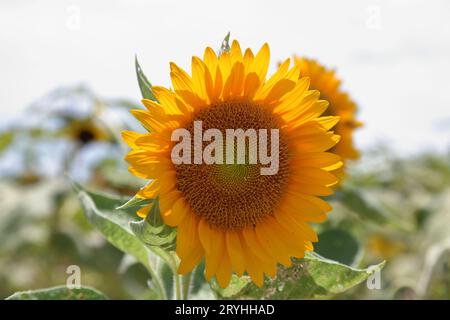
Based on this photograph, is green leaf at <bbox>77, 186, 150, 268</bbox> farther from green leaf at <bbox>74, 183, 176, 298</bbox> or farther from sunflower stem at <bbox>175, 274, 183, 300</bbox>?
sunflower stem at <bbox>175, 274, 183, 300</bbox>

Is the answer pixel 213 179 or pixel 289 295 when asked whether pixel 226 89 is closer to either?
pixel 213 179

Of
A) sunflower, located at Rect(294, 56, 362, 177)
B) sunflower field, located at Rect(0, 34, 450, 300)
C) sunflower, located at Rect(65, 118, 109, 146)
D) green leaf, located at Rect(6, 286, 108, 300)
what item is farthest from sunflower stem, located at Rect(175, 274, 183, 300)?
sunflower, located at Rect(65, 118, 109, 146)

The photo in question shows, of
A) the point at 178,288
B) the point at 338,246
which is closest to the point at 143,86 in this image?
the point at 178,288

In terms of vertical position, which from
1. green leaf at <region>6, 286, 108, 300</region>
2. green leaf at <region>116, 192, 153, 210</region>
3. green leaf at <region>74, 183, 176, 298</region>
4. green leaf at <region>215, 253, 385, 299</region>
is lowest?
green leaf at <region>6, 286, 108, 300</region>

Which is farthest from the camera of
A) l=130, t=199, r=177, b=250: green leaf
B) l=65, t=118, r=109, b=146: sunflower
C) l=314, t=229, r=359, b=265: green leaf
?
l=65, t=118, r=109, b=146: sunflower

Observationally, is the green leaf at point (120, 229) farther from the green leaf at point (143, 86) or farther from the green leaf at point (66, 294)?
the green leaf at point (143, 86)

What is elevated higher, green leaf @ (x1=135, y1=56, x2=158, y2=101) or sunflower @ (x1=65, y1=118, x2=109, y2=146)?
sunflower @ (x1=65, y1=118, x2=109, y2=146)

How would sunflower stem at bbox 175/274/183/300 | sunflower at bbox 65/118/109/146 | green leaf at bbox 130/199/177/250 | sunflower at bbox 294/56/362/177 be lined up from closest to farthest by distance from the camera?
green leaf at bbox 130/199/177/250, sunflower stem at bbox 175/274/183/300, sunflower at bbox 294/56/362/177, sunflower at bbox 65/118/109/146
